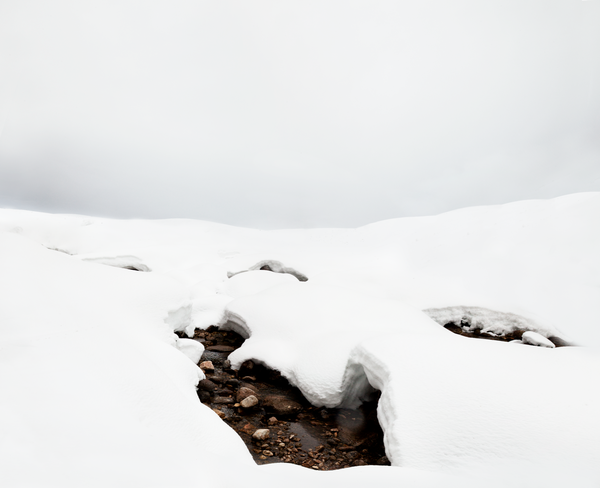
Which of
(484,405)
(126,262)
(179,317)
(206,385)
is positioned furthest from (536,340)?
(126,262)

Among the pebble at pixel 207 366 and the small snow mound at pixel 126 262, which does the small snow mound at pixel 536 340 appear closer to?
the pebble at pixel 207 366

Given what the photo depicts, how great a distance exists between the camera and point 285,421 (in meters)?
5.03

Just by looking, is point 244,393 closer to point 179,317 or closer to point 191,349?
point 191,349

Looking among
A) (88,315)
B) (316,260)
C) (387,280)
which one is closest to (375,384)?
(88,315)

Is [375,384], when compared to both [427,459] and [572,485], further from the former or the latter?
[572,485]

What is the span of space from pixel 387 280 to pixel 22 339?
1086cm

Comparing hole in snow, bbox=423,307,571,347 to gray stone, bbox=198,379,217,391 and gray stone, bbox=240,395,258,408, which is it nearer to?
gray stone, bbox=240,395,258,408

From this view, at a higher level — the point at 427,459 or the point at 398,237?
the point at 398,237

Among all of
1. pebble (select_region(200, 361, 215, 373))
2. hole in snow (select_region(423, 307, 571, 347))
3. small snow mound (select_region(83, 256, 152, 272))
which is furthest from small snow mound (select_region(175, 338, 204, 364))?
small snow mound (select_region(83, 256, 152, 272))

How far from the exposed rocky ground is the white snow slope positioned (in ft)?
1.05

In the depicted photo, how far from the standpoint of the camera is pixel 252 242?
26.4 metres

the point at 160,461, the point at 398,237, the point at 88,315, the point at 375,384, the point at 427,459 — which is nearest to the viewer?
the point at 160,461

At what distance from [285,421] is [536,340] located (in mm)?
7201

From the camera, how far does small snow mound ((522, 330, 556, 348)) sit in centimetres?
773
